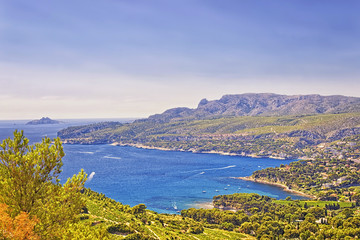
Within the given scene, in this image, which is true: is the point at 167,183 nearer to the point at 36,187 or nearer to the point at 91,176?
the point at 91,176

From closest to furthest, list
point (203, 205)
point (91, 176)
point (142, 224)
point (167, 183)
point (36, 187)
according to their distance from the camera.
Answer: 1. point (36, 187)
2. point (142, 224)
3. point (203, 205)
4. point (167, 183)
5. point (91, 176)

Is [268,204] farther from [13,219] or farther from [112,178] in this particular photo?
[13,219]

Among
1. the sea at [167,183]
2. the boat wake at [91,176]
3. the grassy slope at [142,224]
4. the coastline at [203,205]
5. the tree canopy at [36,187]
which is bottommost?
the coastline at [203,205]

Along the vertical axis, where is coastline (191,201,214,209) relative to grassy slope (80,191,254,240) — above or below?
below

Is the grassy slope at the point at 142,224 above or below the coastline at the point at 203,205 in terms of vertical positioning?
above

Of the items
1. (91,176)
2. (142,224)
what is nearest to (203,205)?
(142,224)

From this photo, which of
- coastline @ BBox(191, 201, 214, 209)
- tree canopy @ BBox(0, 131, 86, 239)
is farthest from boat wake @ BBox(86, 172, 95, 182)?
tree canopy @ BBox(0, 131, 86, 239)

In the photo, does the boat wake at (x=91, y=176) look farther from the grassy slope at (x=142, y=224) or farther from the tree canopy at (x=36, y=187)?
the tree canopy at (x=36, y=187)

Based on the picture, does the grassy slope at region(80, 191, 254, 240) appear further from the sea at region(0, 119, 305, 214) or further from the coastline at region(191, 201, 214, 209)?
the coastline at region(191, 201, 214, 209)

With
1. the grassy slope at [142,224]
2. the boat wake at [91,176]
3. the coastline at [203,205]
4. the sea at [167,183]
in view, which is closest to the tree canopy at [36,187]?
the grassy slope at [142,224]

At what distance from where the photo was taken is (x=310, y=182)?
14088 cm

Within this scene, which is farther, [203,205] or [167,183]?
[167,183]

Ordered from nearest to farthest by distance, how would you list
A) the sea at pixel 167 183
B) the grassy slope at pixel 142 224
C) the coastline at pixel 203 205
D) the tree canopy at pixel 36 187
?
the tree canopy at pixel 36 187 → the grassy slope at pixel 142 224 → the coastline at pixel 203 205 → the sea at pixel 167 183

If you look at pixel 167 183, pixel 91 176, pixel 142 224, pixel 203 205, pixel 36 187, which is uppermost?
pixel 36 187
